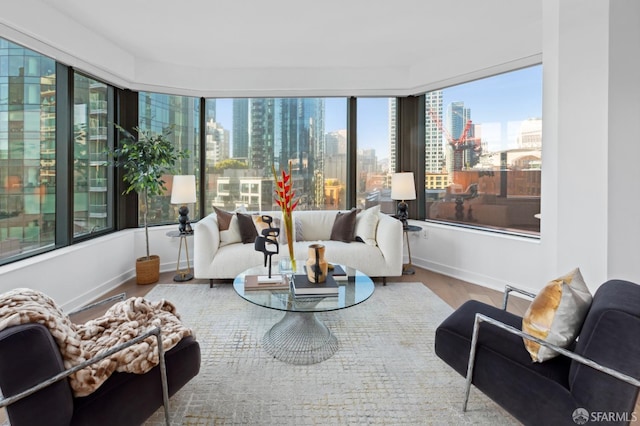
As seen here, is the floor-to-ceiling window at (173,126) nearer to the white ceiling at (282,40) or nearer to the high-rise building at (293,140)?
the white ceiling at (282,40)

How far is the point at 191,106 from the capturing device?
15.9ft

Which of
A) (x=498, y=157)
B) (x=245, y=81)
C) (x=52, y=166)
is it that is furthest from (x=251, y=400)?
(x=245, y=81)

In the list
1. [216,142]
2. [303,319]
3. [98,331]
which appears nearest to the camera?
[98,331]

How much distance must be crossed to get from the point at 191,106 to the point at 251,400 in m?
4.15

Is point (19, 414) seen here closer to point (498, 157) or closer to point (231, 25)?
point (231, 25)

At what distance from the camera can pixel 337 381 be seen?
2.10m

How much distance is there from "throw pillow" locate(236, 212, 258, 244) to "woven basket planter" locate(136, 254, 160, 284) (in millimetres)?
1080

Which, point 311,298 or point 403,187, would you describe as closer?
point 311,298

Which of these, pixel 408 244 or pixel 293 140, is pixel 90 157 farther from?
pixel 408 244

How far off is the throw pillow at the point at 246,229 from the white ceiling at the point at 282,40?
1.89 m

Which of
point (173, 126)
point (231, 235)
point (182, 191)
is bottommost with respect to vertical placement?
point (231, 235)

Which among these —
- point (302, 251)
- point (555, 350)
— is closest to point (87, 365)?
point (555, 350)

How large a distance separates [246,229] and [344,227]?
119cm

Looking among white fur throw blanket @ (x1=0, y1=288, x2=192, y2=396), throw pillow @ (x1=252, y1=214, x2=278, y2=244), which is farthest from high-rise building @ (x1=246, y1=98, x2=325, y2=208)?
white fur throw blanket @ (x1=0, y1=288, x2=192, y2=396)
